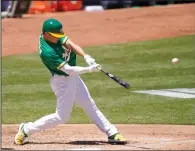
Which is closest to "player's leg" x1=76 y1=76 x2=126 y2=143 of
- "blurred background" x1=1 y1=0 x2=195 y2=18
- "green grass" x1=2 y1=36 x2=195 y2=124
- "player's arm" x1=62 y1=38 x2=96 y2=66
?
"player's arm" x1=62 y1=38 x2=96 y2=66

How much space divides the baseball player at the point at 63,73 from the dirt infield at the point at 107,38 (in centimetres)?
31

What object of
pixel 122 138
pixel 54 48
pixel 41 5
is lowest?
pixel 41 5

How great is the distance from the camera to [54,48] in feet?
28.9

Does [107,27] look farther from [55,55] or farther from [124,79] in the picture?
[55,55]

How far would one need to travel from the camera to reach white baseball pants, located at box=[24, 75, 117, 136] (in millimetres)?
8875

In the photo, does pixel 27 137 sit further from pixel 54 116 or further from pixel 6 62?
pixel 6 62

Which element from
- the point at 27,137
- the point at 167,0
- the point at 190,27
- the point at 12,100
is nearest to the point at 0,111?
the point at 12,100

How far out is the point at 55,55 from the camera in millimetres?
8680

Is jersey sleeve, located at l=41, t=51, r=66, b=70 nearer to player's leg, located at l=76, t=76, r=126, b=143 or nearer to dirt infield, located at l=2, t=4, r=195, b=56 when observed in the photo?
player's leg, located at l=76, t=76, r=126, b=143

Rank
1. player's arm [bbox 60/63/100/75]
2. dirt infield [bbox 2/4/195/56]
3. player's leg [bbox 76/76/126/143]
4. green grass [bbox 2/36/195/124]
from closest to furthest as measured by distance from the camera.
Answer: player's arm [bbox 60/63/100/75] < player's leg [bbox 76/76/126/143] < green grass [bbox 2/36/195/124] < dirt infield [bbox 2/4/195/56]

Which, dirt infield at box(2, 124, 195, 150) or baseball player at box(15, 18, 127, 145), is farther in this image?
dirt infield at box(2, 124, 195, 150)

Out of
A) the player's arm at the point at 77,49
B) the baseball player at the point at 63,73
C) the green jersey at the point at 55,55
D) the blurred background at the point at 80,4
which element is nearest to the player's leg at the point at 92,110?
the baseball player at the point at 63,73

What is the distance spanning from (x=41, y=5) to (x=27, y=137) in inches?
829

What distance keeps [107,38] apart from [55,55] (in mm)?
13215
